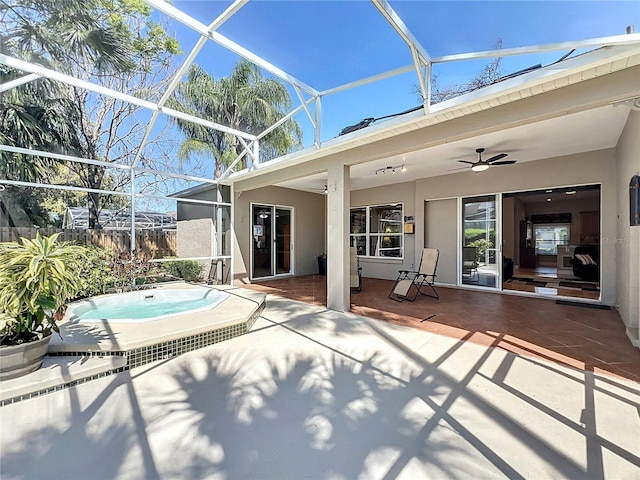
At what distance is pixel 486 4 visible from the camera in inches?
166

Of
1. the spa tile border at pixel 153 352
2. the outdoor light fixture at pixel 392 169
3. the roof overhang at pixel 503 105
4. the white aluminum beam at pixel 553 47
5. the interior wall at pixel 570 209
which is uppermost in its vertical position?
the white aluminum beam at pixel 553 47

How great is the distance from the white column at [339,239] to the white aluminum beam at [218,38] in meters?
1.71

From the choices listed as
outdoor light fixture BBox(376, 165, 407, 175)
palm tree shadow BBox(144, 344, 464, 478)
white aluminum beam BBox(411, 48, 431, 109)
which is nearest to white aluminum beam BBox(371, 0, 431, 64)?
white aluminum beam BBox(411, 48, 431, 109)

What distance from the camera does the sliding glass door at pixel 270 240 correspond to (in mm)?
9141

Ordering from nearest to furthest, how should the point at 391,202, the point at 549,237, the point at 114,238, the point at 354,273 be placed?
1. the point at 354,273
2. the point at 114,238
3. the point at 391,202
4. the point at 549,237

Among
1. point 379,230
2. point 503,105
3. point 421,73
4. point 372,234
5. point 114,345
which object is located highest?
point 421,73

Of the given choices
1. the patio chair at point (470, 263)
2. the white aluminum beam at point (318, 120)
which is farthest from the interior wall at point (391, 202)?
the white aluminum beam at point (318, 120)

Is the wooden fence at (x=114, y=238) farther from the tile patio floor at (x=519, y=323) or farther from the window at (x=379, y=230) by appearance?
the window at (x=379, y=230)

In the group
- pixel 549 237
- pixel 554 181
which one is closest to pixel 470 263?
pixel 554 181

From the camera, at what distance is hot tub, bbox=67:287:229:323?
4.92 metres

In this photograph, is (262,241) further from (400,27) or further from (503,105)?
(503,105)

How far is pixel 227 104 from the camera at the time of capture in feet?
39.1

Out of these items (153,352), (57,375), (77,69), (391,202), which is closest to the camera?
(57,375)

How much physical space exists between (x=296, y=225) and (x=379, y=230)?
110 inches
